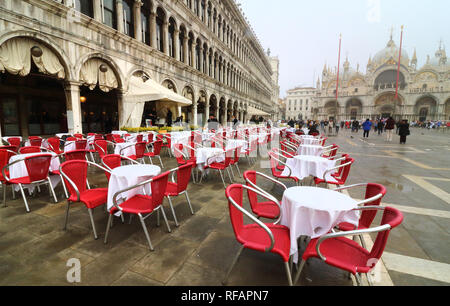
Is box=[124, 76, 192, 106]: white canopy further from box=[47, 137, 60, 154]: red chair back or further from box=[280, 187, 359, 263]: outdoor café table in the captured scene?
box=[280, 187, 359, 263]: outdoor café table

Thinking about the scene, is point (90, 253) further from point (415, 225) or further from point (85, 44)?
point (85, 44)

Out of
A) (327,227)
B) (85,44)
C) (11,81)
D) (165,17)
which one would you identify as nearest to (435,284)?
(327,227)

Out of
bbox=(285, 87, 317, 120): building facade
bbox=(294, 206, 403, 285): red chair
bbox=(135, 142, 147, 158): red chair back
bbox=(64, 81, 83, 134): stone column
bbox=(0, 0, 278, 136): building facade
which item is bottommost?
bbox=(294, 206, 403, 285): red chair

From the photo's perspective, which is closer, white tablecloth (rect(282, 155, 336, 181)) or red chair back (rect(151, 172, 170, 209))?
red chair back (rect(151, 172, 170, 209))

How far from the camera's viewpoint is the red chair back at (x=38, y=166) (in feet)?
12.0

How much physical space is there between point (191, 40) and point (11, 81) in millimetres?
13291

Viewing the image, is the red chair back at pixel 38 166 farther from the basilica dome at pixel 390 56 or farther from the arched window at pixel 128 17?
the basilica dome at pixel 390 56

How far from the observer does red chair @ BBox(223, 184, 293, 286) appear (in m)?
1.86

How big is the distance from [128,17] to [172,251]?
1524 cm

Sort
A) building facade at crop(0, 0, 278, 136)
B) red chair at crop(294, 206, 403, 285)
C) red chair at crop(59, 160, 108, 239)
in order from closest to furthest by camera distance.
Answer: red chair at crop(294, 206, 403, 285)
red chair at crop(59, 160, 108, 239)
building facade at crop(0, 0, 278, 136)

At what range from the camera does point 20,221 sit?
3238mm

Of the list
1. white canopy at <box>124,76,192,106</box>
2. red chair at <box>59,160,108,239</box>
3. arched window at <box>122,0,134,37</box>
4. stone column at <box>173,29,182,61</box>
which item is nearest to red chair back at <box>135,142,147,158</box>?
red chair at <box>59,160,108,239</box>

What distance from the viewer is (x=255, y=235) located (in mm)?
2201

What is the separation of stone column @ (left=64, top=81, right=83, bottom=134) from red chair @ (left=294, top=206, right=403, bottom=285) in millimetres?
11457
